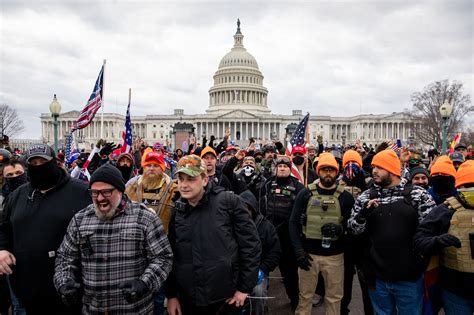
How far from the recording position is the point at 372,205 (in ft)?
13.6

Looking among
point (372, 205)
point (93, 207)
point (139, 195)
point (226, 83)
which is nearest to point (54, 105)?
point (139, 195)

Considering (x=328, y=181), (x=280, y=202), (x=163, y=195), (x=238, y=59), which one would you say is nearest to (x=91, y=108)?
(x=163, y=195)

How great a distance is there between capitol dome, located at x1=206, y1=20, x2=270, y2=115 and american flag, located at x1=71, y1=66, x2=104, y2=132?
294 ft

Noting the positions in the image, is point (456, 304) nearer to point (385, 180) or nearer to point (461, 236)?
point (461, 236)

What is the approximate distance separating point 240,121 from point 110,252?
9472 centimetres

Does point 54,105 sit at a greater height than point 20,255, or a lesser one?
greater

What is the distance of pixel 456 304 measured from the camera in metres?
3.72

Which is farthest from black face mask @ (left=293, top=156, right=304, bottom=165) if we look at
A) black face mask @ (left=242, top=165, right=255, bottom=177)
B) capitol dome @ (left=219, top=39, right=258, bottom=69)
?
capitol dome @ (left=219, top=39, right=258, bottom=69)

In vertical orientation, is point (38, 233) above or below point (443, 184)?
below

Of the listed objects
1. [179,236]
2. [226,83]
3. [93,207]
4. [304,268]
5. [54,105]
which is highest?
[226,83]

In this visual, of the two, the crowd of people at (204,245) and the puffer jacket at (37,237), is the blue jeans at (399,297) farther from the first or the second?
the puffer jacket at (37,237)

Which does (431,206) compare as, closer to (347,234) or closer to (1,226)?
(347,234)

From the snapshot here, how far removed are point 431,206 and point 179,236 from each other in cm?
274

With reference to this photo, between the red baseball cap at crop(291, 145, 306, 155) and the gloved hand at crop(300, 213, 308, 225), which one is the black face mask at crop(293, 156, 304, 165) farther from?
the gloved hand at crop(300, 213, 308, 225)
